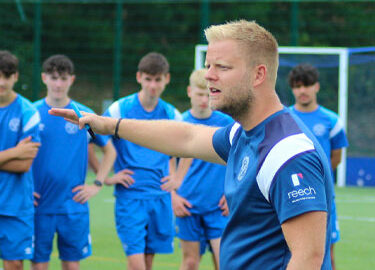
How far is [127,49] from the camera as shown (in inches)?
978

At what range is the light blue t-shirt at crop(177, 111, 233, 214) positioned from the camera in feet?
23.0

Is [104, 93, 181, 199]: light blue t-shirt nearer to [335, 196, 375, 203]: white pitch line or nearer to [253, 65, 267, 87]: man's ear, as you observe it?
[253, 65, 267, 87]: man's ear

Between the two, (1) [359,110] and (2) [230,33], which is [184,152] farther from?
(1) [359,110]

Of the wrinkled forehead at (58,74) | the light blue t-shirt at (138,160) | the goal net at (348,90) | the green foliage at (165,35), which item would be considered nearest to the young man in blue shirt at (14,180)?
the wrinkled forehead at (58,74)

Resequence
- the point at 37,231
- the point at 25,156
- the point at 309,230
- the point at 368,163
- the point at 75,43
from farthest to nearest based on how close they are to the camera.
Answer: the point at 75,43, the point at 368,163, the point at 37,231, the point at 25,156, the point at 309,230

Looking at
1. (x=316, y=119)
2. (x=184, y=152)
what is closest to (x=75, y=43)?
(x=316, y=119)

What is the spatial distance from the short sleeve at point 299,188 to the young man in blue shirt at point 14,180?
3.72 m

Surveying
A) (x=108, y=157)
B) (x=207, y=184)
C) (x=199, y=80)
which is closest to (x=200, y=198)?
(x=207, y=184)

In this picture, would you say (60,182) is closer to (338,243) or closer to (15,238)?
(15,238)

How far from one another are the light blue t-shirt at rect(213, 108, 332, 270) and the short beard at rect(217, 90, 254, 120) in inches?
3.7

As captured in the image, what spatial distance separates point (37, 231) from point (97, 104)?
14590 millimetres

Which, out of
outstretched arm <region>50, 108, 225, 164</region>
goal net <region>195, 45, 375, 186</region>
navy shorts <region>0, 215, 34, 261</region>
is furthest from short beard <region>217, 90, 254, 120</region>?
goal net <region>195, 45, 375, 186</region>

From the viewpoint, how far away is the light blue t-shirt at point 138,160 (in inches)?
268

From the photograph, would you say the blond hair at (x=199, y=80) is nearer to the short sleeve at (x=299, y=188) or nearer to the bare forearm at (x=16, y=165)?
the bare forearm at (x=16, y=165)
